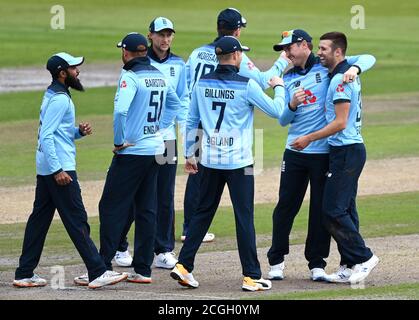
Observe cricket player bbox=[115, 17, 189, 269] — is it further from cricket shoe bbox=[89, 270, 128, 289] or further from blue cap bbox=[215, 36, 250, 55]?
blue cap bbox=[215, 36, 250, 55]

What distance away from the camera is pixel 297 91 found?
40.2ft

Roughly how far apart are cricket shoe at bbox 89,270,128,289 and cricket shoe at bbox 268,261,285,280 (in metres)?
1.50

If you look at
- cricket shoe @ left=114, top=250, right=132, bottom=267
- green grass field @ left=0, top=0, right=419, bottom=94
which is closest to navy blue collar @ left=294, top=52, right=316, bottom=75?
cricket shoe @ left=114, top=250, right=132, bottom=267

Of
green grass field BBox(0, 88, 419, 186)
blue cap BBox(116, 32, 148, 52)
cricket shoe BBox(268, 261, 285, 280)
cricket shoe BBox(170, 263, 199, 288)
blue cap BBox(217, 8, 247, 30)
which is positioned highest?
blue cap BBox(217, 8, 247, 30)

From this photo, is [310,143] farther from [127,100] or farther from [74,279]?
[74,279]

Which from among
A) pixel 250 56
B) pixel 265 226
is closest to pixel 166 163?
pixel 265 226

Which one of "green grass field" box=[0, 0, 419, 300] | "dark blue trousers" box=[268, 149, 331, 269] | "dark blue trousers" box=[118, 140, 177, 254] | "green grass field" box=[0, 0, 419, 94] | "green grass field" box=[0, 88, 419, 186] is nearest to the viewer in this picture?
"dark blue trousers" box=[268, 149, 331, 269]

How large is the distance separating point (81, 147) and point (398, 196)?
6.82 m

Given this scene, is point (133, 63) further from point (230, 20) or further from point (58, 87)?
point (230, 20)

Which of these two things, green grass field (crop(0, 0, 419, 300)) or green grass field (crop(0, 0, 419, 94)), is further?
green grass field (crop(0, 0, 419, 94))

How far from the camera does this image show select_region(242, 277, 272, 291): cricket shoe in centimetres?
1194

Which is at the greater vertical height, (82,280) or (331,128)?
(331,128)

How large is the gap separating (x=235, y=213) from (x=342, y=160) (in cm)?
118

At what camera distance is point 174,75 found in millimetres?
14039
